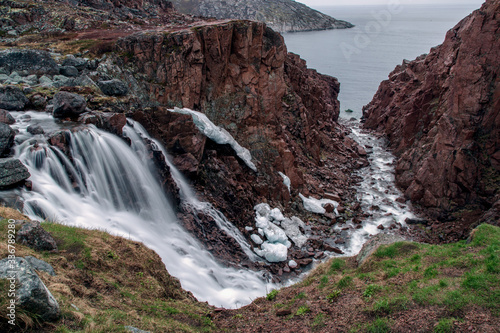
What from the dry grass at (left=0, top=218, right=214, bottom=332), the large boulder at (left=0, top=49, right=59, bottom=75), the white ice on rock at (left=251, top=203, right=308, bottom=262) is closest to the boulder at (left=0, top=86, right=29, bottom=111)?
the large boulder at (left=0, top=49, right=59, bottom=75)

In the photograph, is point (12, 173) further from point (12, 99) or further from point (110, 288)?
point (12, 99)

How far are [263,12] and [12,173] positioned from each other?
171800 millimetres

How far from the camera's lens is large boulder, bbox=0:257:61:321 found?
6.64m

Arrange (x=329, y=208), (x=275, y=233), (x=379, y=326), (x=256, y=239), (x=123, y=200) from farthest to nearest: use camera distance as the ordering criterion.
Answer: (x=329, y=208)
(x=275, y=233)
(x=256, y=239)
(x=123, y=200)
(x=379, y=326)

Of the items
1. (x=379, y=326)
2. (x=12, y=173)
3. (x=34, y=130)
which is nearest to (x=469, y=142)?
(x=379, y=326)

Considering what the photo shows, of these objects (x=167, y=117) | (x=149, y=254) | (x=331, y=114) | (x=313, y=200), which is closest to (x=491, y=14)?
(x=313, y=200)

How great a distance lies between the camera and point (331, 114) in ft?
176

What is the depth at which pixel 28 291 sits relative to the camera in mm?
6672

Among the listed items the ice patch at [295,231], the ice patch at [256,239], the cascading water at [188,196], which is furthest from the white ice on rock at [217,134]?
the ice patch at [256,239]

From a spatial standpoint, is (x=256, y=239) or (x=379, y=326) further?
(x=256, y=239)

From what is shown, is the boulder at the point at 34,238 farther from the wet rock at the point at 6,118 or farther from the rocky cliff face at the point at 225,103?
the rocky cliff face at the point at 225,103

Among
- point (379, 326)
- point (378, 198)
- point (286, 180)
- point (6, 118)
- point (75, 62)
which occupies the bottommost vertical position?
point (378, 198)

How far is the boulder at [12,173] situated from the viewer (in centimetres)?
1423

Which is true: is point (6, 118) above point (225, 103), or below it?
below
